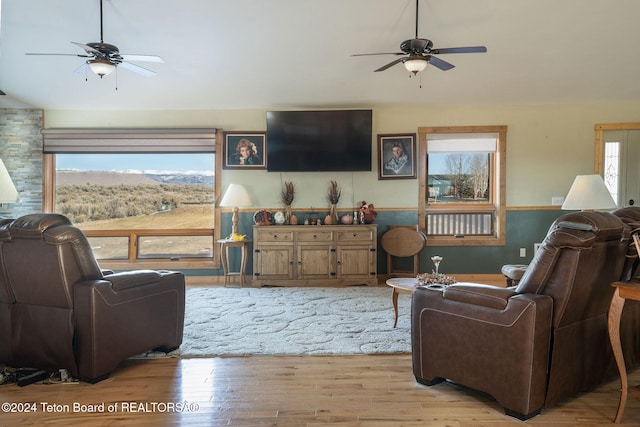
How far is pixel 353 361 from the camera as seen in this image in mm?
3041

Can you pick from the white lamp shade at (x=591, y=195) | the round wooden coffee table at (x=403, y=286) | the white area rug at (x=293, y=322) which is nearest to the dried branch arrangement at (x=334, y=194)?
the white area rug at (x=293, y=322)

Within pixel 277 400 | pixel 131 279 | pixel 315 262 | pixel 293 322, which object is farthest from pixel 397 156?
pixel 277 400

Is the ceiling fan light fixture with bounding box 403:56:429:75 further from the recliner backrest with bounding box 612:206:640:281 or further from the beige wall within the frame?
the beige wall

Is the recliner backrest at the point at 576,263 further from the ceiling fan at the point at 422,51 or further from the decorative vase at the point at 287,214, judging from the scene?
the decorative vase at the point at 287,214

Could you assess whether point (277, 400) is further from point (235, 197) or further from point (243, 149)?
point (243, 149)

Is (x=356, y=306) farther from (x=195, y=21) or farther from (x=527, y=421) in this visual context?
(x=195, y=21)

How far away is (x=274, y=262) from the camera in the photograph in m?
5.52

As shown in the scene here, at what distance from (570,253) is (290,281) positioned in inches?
150

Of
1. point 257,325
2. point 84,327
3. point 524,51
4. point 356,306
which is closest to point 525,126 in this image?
point 524,51

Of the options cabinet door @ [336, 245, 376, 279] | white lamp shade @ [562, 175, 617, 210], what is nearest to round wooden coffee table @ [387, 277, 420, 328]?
cabinet door @ [336, 245, 376, 279]

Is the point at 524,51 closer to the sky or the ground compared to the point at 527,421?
closer to the sky

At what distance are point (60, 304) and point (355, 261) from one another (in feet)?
11.7

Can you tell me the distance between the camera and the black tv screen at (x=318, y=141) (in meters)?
5.81

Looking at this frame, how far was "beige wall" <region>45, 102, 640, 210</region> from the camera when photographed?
19.2 ft
